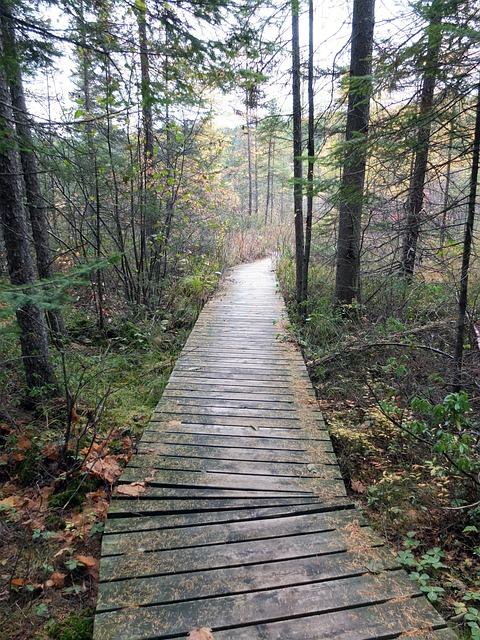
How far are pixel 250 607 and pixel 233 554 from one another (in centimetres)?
34

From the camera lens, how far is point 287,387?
4523mm

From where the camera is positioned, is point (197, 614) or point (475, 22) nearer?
point (197, 614)

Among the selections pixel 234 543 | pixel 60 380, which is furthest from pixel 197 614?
pixel 60 380

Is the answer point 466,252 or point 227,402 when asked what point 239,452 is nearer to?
point 227,402

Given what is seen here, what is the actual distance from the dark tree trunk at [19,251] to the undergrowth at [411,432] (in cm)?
351

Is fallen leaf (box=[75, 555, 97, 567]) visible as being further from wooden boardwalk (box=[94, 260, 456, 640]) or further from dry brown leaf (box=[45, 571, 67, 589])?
wooden boardwalk (box=[94, 260, 456, 640])

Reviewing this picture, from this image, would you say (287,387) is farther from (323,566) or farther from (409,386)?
(323,566)

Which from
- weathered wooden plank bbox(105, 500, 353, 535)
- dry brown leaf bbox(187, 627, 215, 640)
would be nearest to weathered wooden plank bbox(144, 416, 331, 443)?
weathered wooden plank bbox(105, 500, 353, 535)

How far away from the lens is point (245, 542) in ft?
7.43

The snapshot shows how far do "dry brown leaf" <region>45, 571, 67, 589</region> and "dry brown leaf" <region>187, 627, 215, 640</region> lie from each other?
1036mm

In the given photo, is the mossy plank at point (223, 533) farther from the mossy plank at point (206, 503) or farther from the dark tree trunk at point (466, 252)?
the dark tree trunk at point (466, 252)

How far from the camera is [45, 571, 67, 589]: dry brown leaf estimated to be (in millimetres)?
2206

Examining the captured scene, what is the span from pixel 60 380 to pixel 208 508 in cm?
282

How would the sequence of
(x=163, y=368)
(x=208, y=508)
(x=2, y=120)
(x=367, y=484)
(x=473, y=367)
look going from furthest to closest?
1. (x=163, y=368)
2. (x=473, y=367)
3. (x=367, y=484)
4. (x=2, y=120)
5. (x=208, y=508)
